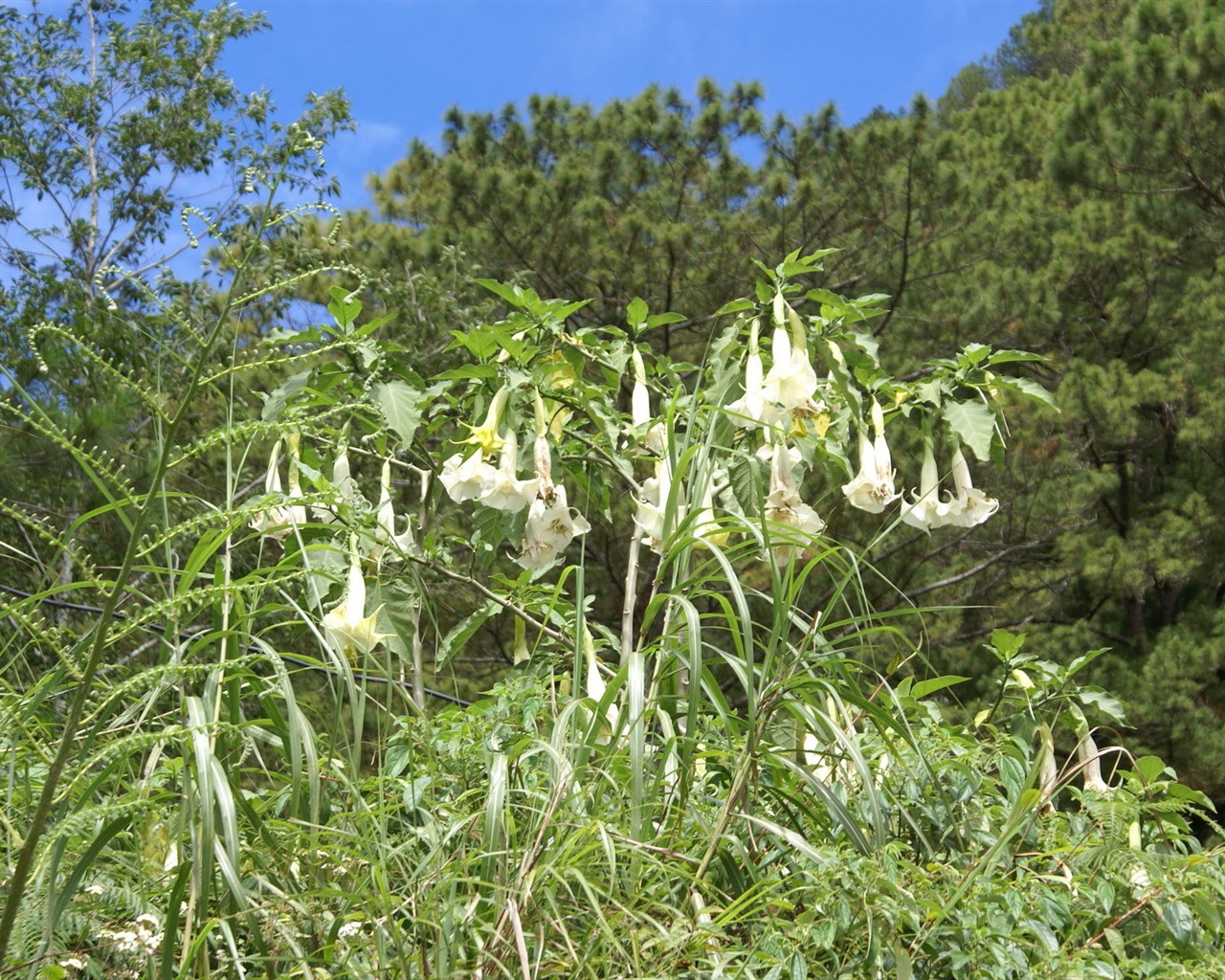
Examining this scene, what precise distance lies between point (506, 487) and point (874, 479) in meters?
0.68

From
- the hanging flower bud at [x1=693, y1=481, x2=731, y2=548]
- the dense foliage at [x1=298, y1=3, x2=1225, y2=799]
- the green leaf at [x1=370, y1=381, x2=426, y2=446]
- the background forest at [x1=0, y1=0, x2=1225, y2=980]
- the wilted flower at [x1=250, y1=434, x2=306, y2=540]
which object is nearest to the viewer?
the background forest at [x1=0, y1=0, x2=1225, y2=980]

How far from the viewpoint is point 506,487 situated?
7.19ft

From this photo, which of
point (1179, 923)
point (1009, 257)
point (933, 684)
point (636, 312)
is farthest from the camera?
point (1009, 257)

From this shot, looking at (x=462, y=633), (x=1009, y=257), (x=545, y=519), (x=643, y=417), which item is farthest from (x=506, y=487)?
(x=1009, y=257)

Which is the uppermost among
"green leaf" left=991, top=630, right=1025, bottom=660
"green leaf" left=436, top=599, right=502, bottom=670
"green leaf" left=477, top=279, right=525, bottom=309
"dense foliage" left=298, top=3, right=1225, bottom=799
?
"dense foliage" left=298, top=3, right=1225, bottom=799

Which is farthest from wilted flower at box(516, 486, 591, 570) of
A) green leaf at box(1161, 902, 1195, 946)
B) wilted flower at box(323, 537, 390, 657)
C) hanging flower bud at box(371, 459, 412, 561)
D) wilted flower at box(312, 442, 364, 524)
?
green leaf at box(1161, 902, 1195, 946)

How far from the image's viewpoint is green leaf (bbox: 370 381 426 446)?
2.34 meters

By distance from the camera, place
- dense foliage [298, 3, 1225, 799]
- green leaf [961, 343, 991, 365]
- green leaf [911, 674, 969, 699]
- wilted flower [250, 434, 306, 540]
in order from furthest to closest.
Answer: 1. dense foliage [298, 3, 1225, 799]
2. green leaf [961, 343, 991, 365]
3. green leaf [911, 674, 969, 699]
4. wilted flower [250, 434, 306, 540]

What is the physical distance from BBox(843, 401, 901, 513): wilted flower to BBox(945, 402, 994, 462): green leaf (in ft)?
0.48

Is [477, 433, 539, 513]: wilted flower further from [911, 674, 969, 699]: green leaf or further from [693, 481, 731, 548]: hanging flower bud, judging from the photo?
[911, 674, 969, 699]: green leaf

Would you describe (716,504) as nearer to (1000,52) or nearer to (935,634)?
(935,634)

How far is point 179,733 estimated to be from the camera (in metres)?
1.25

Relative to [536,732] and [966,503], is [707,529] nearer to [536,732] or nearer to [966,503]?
[536,732]

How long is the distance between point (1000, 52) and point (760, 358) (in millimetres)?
26735
